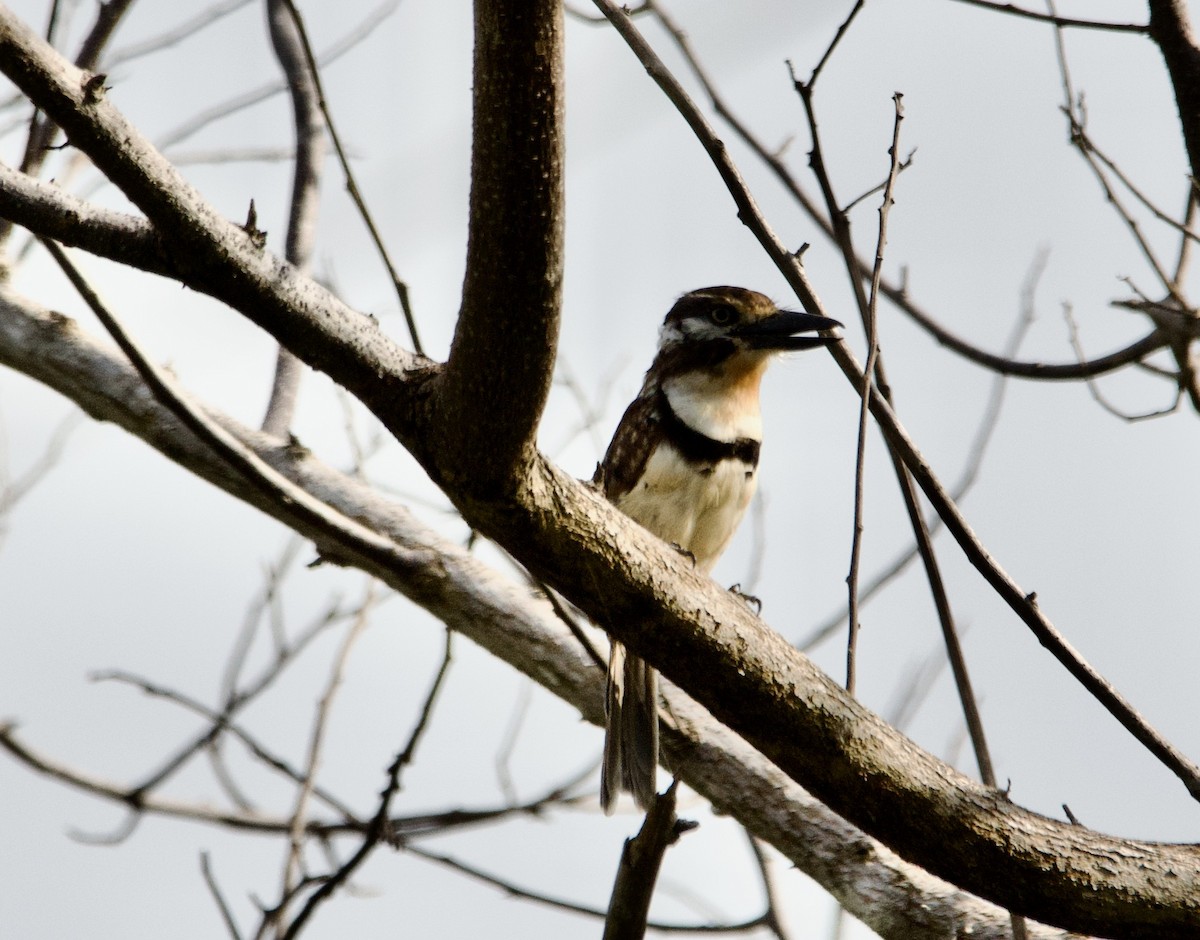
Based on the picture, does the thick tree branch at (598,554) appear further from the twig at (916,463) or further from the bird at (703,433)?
the bird at (703,433)

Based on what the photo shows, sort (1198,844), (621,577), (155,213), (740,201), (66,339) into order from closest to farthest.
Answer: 1. (155,213)
2. (621,577)
3. (1198,844)
4. (740,201)
5. (66,339)

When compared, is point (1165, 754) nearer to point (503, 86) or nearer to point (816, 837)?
point (816, 837)

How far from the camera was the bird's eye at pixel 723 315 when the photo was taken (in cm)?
420

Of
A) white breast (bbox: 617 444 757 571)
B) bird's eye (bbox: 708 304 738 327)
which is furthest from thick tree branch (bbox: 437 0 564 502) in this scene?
bird's eye (bbox: 708 304 738 327)

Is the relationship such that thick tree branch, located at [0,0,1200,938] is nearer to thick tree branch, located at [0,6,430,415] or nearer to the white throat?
thick tree branch, located at [0,6,430,415]

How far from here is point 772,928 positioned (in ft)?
10.3

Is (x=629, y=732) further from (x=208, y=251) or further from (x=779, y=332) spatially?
(x=208, y=251)

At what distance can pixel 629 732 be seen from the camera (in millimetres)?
3352

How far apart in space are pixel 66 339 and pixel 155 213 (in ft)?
5.90

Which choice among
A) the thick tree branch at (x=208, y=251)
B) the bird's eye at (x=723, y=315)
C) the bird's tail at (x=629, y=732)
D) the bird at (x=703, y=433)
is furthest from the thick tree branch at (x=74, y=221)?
the bird's eye at (x=723, y=315)

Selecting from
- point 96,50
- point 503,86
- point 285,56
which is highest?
point 285,56

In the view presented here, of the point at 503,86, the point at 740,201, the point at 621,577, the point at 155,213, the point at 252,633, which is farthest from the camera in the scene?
the point at 252,633

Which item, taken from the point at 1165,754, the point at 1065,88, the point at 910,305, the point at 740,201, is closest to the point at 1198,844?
the point at 1165,754

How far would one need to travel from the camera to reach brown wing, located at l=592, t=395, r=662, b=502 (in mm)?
3867
